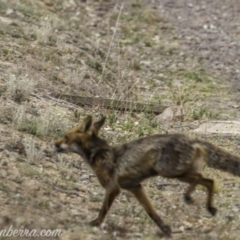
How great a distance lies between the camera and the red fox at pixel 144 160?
702 cm

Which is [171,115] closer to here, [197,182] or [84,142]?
[84,142]

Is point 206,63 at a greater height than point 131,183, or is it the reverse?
point 131,183

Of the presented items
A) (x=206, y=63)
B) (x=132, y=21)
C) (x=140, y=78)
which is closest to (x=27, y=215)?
(x=140, y=78)

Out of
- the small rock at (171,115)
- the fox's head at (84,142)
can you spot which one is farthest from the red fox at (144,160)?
the small rock at (171,115)

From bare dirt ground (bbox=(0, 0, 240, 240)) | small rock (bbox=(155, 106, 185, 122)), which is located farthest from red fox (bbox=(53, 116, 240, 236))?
small rock (bbox=(155, 106, 185, 122))

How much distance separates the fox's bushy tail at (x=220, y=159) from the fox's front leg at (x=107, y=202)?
3.04 ft

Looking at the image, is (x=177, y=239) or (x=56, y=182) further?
(x=56, y=182)

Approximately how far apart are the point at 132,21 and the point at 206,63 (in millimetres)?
4072

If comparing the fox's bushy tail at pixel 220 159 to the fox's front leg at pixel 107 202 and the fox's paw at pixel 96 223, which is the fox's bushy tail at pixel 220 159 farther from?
the fox's paw at pixel 96 223

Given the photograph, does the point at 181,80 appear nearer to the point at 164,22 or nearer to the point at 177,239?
the point at 164,22

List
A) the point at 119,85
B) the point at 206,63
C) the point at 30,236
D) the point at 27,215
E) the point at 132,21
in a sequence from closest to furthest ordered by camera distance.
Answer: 1. the point at 30,236
2. the point at 27,215
3. the point at 119,85
4. the point at 206,63
5. the point at 132,21

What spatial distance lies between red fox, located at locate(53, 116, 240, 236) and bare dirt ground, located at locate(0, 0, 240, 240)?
1.12ft

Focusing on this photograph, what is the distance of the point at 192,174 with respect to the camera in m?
7.22

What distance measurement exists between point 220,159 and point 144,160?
2.67 ft
